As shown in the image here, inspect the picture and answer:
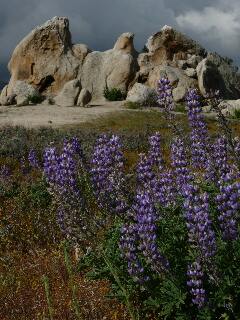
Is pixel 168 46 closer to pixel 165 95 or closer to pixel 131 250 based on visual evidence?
pixel 165 95

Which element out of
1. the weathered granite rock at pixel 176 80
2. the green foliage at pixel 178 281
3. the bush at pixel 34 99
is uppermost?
the weathered granite rock at pixel 176 80

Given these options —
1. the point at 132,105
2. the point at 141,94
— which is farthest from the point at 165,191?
the point at 141,94

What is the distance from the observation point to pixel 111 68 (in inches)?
1591

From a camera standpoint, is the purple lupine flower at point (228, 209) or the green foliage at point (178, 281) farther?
the green foliage at point (178, 281)

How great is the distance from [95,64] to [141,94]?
6.70 metres

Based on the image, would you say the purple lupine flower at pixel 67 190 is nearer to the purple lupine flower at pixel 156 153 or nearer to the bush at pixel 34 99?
the purple lupine flower at pixel 156 153

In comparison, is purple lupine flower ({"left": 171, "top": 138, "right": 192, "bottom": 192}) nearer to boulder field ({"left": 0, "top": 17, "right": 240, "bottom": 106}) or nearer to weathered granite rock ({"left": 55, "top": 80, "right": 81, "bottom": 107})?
weathered granite rock ({"left": 55, "top": 80, "right": 81, "bottom": 107})

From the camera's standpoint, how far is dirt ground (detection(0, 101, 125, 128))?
93.4ft

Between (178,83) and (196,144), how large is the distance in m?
30.0

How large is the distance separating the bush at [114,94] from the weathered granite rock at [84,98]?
116 cm

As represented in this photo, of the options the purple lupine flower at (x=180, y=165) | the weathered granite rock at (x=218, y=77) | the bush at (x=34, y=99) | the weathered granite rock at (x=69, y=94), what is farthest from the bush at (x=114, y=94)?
the purple lupine flower at (x=180, y=165)

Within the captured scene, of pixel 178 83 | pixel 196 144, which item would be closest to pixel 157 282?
pixel 196 144

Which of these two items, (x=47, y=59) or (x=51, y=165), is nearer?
(x=51, y=165)

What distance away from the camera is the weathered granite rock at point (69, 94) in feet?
118
